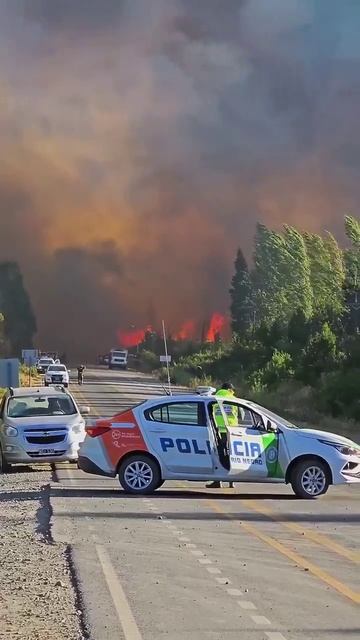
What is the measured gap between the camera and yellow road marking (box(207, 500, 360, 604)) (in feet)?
30.4

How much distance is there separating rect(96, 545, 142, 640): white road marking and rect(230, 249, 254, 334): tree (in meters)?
100

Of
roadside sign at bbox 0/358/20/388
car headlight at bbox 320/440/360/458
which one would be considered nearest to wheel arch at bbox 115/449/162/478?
car headlight at bbox 320/440/360/458

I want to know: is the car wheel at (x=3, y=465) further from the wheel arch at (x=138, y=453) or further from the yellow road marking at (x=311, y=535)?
the yellow road marking at (x=311, y=535)

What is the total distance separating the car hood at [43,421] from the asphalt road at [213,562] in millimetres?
3430

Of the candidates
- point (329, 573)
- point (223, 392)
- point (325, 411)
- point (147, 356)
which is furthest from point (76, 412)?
point (147, 356)

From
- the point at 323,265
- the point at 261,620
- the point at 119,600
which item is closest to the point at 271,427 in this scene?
the point at 119,600

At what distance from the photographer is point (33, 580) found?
9906mm

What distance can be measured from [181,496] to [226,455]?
113 centimetres

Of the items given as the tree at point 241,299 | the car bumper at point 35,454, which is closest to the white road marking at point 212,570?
the car bumper at point 35,454

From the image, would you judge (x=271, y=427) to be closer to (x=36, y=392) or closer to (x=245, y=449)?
(x=245, y=449)

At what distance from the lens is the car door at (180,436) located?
17.2 m

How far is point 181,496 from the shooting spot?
1758cm

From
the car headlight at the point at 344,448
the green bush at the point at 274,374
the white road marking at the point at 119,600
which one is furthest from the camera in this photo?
the green bush at the point at 274,374

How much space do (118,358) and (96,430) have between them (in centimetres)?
11887
